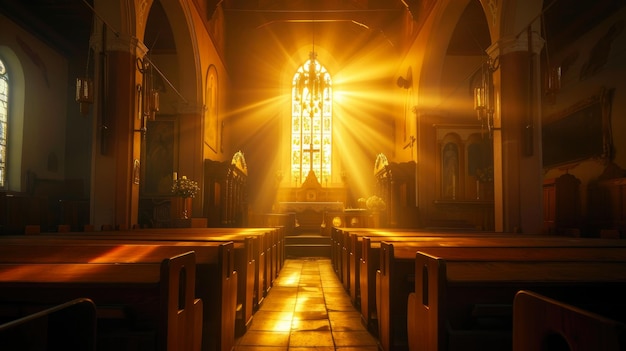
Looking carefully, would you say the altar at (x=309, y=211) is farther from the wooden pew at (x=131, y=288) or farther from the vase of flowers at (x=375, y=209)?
the wooden pew at (x=131, y=288)

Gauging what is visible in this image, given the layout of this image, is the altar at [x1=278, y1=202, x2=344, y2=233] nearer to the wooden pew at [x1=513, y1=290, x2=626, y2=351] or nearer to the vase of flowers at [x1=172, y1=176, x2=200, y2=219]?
the vase of flowers at [x1=172, y1=176, x2=200, y2=219]

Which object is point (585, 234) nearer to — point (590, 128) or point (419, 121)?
point (590, 128)

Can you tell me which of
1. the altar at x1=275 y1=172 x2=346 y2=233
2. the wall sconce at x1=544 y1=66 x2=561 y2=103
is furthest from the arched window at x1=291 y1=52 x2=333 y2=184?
the wall sconce at x1=544 y1=66 x2=561 y2=103

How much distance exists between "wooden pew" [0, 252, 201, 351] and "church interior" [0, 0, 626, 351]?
0.01m

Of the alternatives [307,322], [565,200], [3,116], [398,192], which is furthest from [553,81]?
[3,116]

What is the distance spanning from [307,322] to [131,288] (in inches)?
85.8

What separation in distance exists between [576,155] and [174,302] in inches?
386

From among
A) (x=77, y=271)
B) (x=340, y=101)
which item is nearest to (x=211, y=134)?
(x=340, y=101)

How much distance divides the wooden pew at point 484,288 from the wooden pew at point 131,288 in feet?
3.26

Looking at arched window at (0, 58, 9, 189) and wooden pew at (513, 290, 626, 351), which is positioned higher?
arched window at (0, 58, 9, 189)

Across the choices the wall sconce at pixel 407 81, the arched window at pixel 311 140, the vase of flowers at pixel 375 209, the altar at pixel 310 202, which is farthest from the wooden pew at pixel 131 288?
the arched window at pixel 311 140

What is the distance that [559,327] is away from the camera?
1002mm

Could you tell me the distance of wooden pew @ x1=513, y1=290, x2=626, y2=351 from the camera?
0.83 m

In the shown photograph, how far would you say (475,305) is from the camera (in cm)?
191
